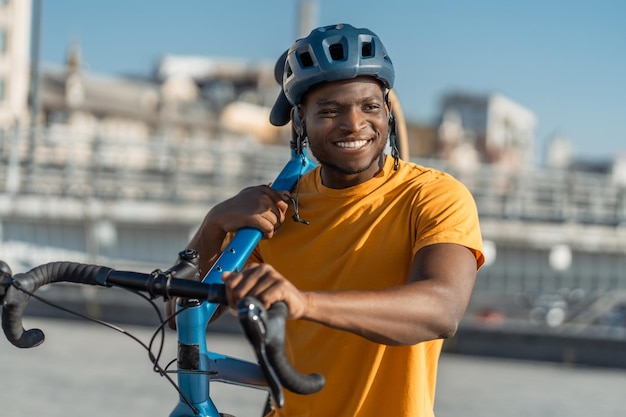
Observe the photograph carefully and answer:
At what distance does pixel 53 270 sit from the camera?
2455 mm

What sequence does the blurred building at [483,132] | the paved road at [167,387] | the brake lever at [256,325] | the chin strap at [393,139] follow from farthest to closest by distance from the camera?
1. the blurred building at [483,132]
2. the paved road at [167,387]
3. the chin strap at [393,139]
4. the brake lever at [256,325]

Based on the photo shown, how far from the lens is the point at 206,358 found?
2762 millimetres

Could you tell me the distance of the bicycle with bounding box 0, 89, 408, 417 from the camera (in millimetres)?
1960

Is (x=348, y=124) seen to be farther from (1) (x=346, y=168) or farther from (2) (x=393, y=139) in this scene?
(2) (x=393, y=139)

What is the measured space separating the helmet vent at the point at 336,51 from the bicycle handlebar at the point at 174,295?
53 cm

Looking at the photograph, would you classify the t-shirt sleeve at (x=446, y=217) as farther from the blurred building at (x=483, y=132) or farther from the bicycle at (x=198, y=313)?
the blurred building at (x=483, y=132)

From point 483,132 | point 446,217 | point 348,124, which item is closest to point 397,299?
point 446,217

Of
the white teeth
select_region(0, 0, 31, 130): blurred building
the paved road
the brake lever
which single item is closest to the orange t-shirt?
the white teeth

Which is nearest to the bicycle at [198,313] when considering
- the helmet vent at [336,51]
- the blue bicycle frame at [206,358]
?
the blue bicycle frame at [206,358]

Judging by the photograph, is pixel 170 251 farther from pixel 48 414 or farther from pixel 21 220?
pixel 48 414

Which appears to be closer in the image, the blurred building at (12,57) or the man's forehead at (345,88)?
the man's forehead at (345,88)

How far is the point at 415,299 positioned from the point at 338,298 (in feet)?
0.57

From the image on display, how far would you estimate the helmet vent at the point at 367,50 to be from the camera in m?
2.66

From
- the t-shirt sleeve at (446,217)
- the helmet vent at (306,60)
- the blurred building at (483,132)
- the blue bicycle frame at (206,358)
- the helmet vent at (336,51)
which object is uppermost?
the helmet vent at (336,51)
